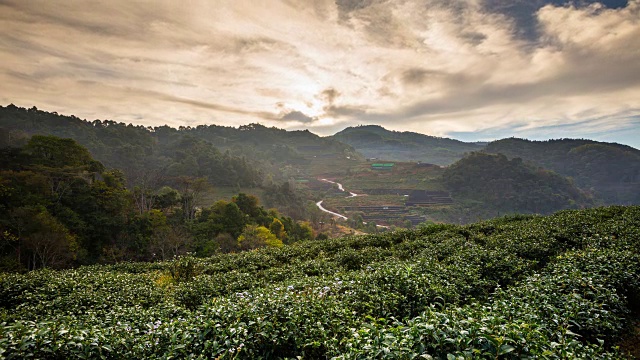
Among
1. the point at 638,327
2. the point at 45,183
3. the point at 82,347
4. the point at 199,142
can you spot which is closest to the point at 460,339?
the point at 82,347

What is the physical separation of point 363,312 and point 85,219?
37160 millimetres

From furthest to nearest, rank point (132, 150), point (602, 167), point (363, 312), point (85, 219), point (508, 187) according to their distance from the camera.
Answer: point (602, 167)
point (508, 187)
point (132, 150)
point (85, 219)
point (363, 312)

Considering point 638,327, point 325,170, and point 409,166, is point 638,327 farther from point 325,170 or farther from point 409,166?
point 325,170

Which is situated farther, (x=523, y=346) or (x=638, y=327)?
(x=638, y=327)

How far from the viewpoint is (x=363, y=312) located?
18.1ft

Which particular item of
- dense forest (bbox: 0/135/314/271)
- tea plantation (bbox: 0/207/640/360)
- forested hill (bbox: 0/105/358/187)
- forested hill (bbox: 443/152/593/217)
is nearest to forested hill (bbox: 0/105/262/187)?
forested hill (bbox: 0/105/358/187)

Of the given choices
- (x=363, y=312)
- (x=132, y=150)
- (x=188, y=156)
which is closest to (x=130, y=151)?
(x=132, y=150)

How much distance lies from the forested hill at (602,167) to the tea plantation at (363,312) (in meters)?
173

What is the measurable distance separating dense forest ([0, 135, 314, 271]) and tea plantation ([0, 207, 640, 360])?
1976cm

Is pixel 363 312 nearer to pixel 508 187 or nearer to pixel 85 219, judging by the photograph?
pixel 85 219

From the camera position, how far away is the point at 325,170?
Answer: 19225cm

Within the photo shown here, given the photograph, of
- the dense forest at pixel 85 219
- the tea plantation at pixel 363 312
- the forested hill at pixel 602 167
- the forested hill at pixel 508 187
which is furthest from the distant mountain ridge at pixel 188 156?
the tea plantation at pixel 363 312

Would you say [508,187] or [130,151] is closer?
[130,151]

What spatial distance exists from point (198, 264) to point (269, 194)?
7474cm
